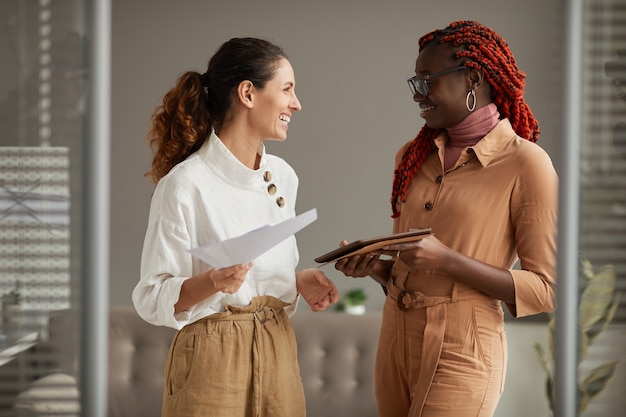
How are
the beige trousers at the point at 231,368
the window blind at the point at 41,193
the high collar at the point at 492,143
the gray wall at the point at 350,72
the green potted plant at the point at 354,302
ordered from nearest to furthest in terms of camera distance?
the window blind at the point at 41,193
the beige trousers at the point at 231,368
the high collar at the point at 492,143
the green potted plant at the point at 354,302
the gray wall at the point at 350,72

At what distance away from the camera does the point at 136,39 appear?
4.41 metres

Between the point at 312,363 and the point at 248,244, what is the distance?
85.0 inches

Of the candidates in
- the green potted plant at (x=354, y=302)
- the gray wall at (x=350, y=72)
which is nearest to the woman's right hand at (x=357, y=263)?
the green potted plant at (x=354, y=302)

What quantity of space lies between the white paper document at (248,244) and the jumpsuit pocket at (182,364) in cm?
25

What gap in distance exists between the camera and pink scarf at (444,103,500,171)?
1.82 meters

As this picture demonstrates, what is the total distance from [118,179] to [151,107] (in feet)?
1.49

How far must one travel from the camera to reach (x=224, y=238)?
5.47 feet

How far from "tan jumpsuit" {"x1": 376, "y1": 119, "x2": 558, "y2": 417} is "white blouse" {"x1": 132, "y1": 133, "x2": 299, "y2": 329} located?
31 centimetres

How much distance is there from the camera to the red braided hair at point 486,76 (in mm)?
1826

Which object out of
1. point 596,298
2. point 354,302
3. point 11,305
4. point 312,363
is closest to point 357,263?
point 596,298

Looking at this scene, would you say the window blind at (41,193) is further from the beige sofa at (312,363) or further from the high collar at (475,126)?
the beige sofa at (312,363)

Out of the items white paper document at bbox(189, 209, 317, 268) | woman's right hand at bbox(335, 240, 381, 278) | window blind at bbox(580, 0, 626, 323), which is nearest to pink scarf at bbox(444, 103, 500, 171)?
woman's right hand at bbox(335, 240, 381, 278)

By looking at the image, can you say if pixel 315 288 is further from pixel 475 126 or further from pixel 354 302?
pixel 354 302

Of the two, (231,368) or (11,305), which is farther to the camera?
(231,368)
